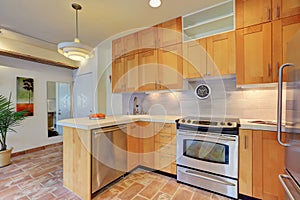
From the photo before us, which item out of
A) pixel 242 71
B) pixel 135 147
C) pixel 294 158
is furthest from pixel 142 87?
pixel 294 158

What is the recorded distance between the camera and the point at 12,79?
10.8ft

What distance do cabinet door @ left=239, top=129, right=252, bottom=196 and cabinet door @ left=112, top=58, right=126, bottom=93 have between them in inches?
87.9

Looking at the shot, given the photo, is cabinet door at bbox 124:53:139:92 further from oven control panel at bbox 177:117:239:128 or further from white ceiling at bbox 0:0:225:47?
oven control panel at bbox 177:117:239:128

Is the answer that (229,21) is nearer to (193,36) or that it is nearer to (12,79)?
(193,36)

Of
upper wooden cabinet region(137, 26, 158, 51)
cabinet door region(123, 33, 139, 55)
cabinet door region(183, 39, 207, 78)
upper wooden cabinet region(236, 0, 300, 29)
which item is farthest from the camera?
cabinet door region(123, 33, 139, 55)

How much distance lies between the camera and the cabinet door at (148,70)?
2.73m

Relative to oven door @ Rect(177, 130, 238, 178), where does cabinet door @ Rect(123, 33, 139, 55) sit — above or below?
above

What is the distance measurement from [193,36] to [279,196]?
2.50m

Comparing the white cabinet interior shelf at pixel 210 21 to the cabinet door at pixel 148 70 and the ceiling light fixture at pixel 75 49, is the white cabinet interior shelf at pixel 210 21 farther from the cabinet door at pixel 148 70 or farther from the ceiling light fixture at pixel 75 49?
the ceiling light fixture at pixel 75 49

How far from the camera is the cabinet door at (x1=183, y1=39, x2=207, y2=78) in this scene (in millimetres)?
2279

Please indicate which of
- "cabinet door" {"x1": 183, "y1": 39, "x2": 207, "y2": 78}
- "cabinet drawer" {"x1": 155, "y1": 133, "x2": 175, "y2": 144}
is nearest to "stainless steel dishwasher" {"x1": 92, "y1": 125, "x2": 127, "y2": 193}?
"cabinet drawer" {"x1": 155, "y1": 133, "x2": 175, "y2": 144}

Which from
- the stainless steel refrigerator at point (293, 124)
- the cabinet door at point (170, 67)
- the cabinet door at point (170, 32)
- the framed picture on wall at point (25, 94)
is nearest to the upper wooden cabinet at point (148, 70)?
the cabinet door at point (170, 67)

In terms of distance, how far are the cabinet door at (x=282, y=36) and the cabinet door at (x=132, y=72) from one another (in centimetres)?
209

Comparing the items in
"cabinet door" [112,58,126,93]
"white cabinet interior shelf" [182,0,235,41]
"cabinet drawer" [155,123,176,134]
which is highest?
"white cabinet interior shelf" [182,0,235,41]
